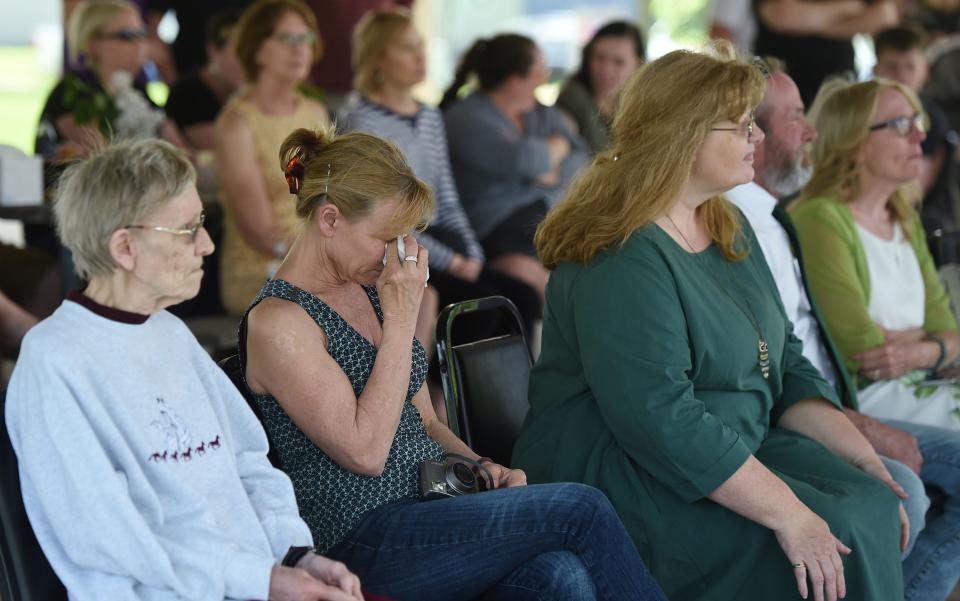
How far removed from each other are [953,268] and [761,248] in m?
1.12

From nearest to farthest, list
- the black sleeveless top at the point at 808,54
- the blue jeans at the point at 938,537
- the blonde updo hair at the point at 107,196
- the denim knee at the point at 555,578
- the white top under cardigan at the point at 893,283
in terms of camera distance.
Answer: the blonde updo hair at the point at 107,196 → the denim knee at the point at 555,578 → the blue jeans at the point at 938,537 → the white top under cardigan at the point at 893,283 → the black sleeveless top at the point at 808,54

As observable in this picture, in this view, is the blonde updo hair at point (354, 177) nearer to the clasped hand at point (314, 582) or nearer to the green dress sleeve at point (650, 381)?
the green dress sleeve at point (650, 381)

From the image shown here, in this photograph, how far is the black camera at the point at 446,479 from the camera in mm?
2076

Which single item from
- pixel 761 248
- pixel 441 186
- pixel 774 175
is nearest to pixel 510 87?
pixel 441 186

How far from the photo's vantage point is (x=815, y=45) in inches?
205

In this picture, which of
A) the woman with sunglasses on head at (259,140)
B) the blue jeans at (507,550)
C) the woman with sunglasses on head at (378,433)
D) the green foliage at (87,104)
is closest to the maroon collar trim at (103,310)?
the woman with sunglasses on head at (378,433)

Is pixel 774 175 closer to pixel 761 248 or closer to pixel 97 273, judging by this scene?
pixel 761 248

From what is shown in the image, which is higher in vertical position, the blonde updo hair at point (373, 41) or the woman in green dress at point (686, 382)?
the blonde updo hair at point (373, 41)

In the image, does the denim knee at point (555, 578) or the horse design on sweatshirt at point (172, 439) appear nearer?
the horse design on sweatshirt at point (172, 439)

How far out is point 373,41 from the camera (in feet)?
14.4

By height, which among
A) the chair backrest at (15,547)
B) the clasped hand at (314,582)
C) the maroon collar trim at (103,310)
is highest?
the maroon collar trim at (103,310)

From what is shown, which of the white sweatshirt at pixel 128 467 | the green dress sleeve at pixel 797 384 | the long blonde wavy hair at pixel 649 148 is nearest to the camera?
the white sweatshirt at pixel 128 467

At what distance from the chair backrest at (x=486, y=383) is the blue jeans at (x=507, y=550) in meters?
0.48

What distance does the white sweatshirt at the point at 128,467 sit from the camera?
1.57 metres
